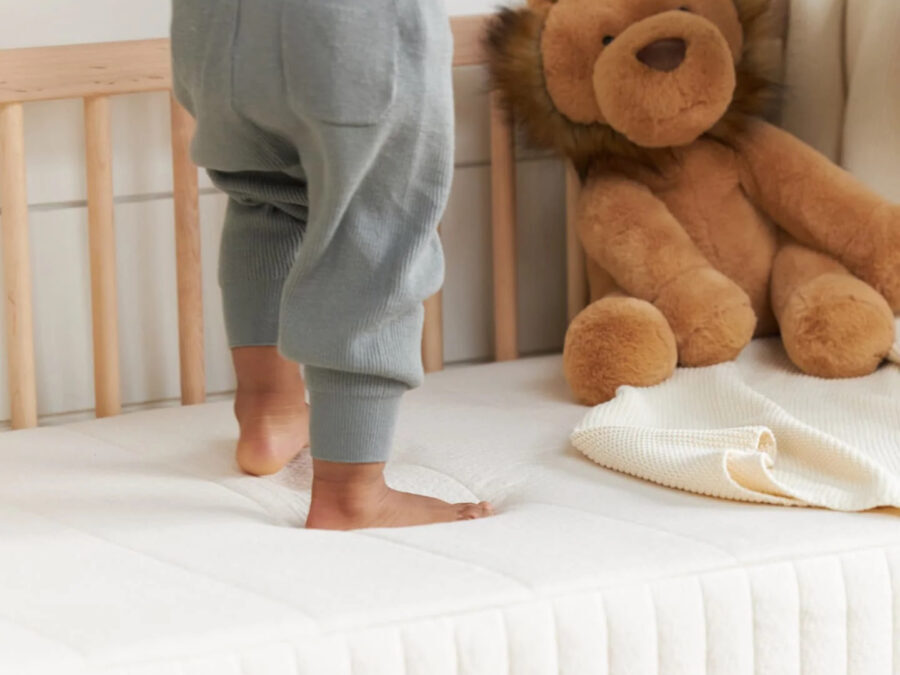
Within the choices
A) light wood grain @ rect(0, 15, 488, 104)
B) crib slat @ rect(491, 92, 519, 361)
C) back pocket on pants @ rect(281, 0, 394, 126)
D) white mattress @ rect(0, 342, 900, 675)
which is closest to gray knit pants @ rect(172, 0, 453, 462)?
back pocket on pants @ rect(281, 0, 394, 126)

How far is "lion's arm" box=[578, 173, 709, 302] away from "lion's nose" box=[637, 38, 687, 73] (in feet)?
0.45

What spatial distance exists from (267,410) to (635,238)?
18.0 inches

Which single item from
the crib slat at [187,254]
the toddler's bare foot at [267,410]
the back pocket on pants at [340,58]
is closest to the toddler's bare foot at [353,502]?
the toddler's bare foot at [267,410]

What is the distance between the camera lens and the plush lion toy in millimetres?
1323

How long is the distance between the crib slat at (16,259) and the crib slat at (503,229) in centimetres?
52

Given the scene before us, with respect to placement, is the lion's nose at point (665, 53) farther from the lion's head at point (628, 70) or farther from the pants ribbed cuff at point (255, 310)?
the pants ribbed cuff at point (255, 310)

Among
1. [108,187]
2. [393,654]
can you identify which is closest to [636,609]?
[393,654]

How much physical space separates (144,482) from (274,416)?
13cm

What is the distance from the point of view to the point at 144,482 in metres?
1.12

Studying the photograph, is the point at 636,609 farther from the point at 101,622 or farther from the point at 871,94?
the point at 871,94

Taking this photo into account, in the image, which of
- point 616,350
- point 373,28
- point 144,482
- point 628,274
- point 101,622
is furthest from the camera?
point 628,274

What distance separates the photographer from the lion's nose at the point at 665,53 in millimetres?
1355

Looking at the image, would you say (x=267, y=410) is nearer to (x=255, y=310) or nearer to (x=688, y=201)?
(x=255, y=310)

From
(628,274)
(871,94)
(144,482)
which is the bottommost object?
(144,482)
